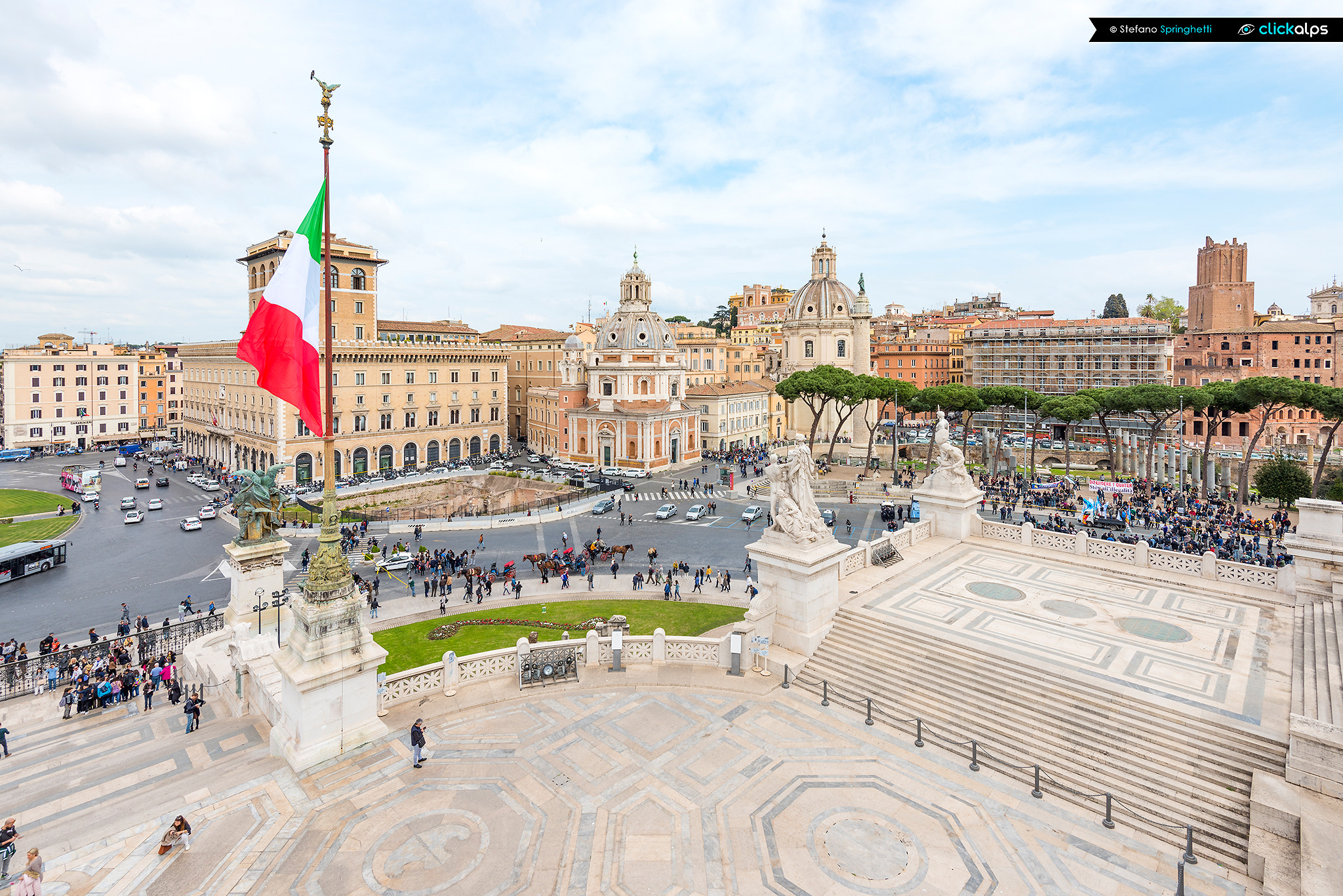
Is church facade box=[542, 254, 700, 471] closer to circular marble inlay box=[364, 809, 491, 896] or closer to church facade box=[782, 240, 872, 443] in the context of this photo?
church facade box=[782, 240, 872, 443]

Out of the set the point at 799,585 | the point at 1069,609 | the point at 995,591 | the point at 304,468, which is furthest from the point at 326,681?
the point at 304,468

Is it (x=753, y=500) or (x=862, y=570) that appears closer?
(x=862, y=570)

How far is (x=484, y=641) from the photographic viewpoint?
790 inches

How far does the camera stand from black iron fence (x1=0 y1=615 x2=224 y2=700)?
16.7 metres

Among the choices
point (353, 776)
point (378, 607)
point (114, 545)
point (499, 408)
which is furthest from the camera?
point (499, 408)

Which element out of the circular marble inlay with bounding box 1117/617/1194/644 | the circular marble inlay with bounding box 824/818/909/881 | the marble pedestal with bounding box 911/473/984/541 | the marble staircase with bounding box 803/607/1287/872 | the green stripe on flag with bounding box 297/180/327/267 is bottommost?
the circular marble inlay with bounding box 824/818/909/881

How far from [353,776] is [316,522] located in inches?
1363

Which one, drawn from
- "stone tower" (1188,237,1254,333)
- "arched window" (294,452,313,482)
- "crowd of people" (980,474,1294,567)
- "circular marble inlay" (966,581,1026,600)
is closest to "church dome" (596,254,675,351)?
"arched window" (294,452,313,482)

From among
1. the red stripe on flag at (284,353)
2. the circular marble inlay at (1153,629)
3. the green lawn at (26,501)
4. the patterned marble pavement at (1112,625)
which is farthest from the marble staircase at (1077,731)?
the green lawn at (26,501)

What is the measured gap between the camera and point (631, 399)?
6338 centimetres

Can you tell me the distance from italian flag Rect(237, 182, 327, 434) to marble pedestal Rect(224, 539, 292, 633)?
6836mm

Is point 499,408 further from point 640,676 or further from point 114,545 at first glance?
point 640,676

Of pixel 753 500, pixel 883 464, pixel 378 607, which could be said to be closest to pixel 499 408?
pixel 753 500

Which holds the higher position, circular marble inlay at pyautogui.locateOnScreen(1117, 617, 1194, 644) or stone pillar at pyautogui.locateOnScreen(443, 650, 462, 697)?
circular marble inlay at pyautogui.locateOnScreen(1117, 617, 1194, 644)
